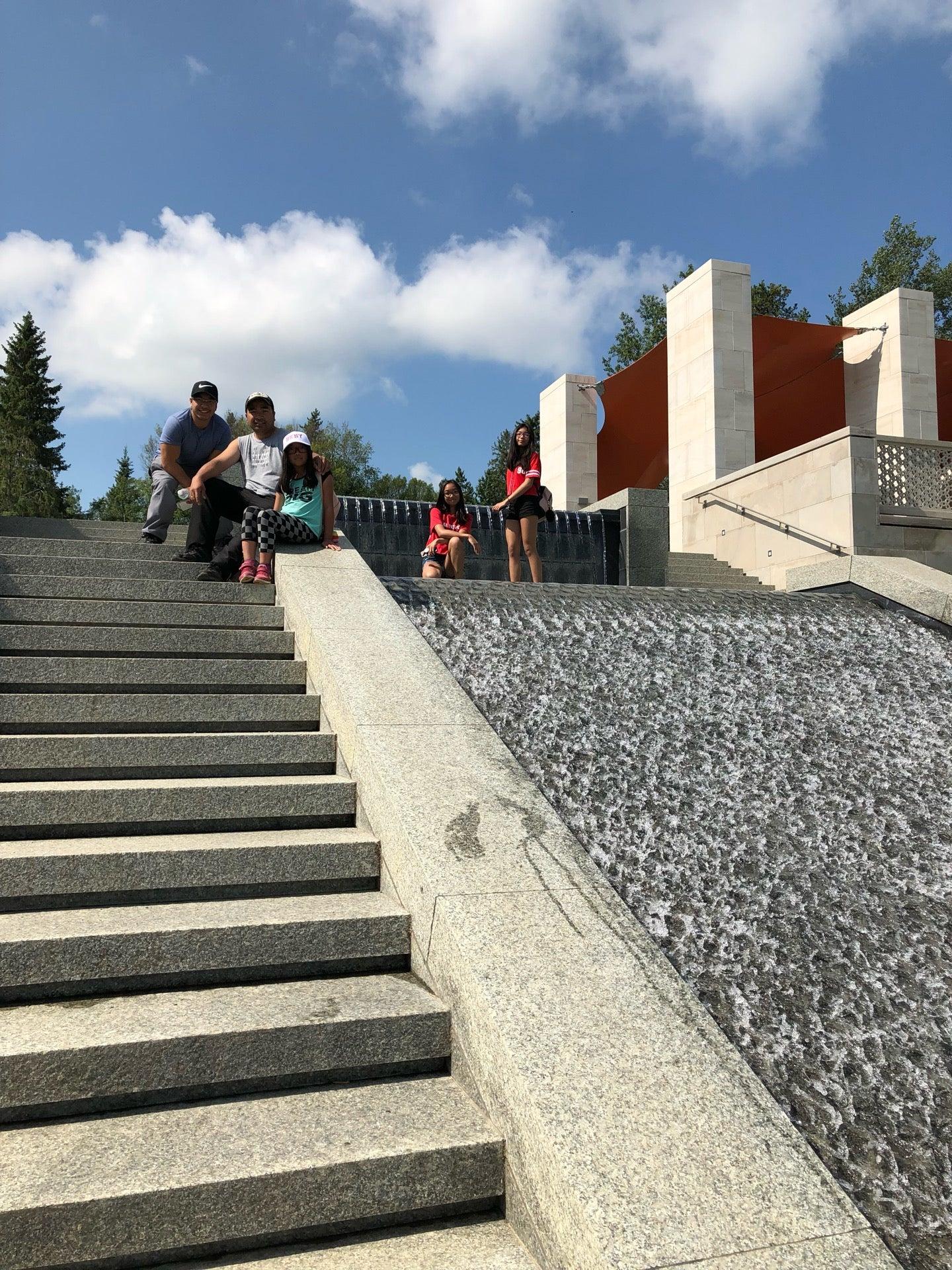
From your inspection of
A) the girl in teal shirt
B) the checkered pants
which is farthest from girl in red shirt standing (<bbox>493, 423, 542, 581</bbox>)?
the checkered pants

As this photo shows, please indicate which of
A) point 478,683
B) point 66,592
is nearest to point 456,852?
point 478,683

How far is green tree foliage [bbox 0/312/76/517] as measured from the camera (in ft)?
180

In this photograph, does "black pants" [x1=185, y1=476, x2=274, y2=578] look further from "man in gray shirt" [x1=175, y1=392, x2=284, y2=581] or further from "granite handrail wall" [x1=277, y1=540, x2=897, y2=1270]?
"granite handrail wall" [x1=277, y1=540, x2=897, y2=1270]

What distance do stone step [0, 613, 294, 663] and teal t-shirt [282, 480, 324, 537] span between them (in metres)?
1.55

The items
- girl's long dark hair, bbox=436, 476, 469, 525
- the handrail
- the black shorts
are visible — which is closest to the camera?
girl's long dark hair, bbox=436, 476, 469, 525

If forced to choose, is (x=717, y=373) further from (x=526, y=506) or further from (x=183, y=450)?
(x=183, y=450)

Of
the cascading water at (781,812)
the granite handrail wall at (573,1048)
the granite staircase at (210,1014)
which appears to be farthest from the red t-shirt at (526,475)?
the granite handrail wall at (573,1048)

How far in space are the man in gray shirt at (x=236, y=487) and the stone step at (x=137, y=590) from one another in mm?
925

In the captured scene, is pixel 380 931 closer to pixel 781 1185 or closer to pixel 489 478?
pixel 781 1185

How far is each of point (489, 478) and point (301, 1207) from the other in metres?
62.4

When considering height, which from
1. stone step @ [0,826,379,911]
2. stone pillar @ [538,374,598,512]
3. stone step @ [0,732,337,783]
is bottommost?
stone step @ [0,826,379,911]

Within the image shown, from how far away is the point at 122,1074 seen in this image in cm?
285

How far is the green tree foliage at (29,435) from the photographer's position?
54906mm

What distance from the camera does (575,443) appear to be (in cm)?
2420
